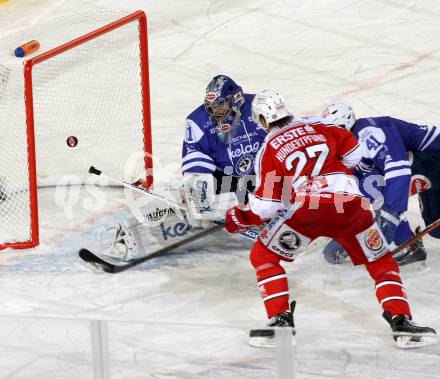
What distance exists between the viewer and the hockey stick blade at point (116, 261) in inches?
234

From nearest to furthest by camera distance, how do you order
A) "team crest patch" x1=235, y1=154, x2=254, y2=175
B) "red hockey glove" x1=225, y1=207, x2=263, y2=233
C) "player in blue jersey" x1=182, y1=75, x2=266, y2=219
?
1. "red hockey glove" x1=225, y1=207, x2=263, y2=233
2. "player in blue jersey" x1=182, y1=75, x2=266, y2=219
3. "team crest patch" x1=235, y1=154, x2=254, y2=175

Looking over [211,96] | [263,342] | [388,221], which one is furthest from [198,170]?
[263,342]

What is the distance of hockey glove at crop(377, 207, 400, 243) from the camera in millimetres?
5750

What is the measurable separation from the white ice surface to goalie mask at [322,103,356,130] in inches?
25.6

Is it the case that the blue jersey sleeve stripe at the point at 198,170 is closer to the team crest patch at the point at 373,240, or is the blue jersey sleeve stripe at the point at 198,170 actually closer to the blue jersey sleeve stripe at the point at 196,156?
the blue jersey sleeve stripe at the point at 196,156

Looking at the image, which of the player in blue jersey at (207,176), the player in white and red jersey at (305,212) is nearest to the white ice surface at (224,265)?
the player in blue jersey at (207,176)

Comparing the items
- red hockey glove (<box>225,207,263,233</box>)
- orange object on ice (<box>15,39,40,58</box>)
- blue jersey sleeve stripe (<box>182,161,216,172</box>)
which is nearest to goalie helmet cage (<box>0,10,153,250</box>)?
orange object on ice (<box>15,39,40,58</box>)

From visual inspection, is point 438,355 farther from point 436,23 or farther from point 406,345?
point 436,23

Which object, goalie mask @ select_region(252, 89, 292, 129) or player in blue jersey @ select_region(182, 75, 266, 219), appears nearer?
goalie mask @ select_region(252, 89, 292, 129)

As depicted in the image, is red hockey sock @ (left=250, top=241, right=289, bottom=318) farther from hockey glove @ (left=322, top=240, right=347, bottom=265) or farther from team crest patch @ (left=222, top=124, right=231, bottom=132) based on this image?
team crest patch @ (left=222, top=124, right=231, bottom=132)

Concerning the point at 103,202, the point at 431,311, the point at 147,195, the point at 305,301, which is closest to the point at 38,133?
the point at 103,202

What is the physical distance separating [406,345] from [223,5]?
6.00 m

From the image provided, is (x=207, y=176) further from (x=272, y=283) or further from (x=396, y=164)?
(x=272, y=283)

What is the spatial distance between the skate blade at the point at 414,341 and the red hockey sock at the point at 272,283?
2.03ft
